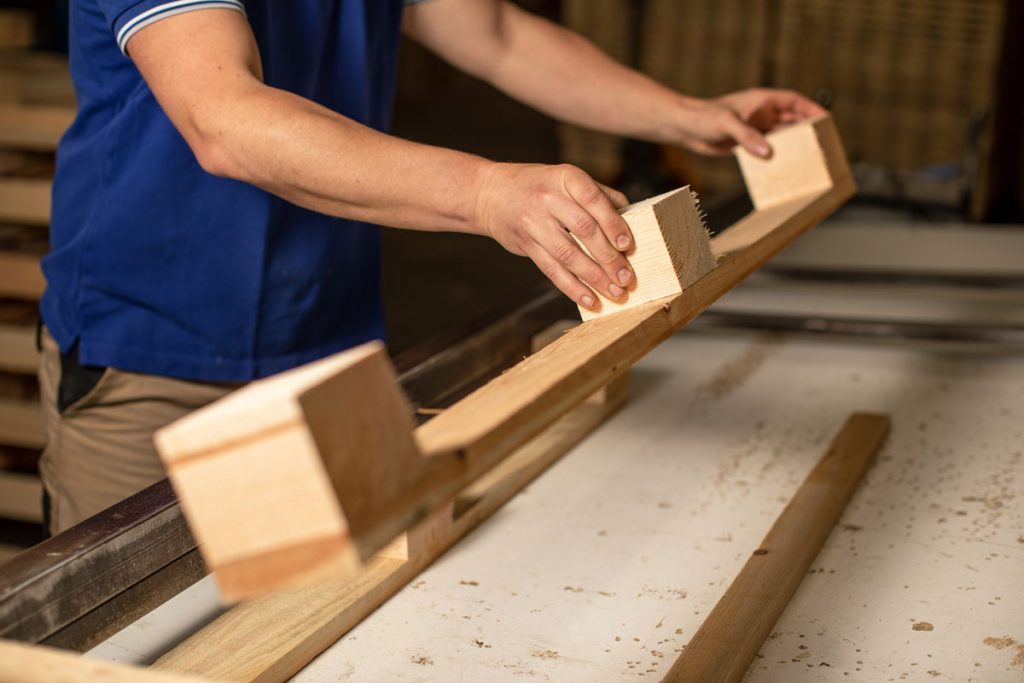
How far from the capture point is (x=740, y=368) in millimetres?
2072

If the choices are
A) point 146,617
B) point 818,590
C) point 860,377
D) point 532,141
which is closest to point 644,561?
point 818,590

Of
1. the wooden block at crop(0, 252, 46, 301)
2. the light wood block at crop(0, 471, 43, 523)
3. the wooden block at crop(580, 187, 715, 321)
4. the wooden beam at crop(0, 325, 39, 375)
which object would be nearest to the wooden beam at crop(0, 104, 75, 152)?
the wooden block at crop(0, 252, 46, 301)

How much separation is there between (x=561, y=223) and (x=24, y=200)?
1.59m

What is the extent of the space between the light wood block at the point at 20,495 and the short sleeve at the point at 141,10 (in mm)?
1538

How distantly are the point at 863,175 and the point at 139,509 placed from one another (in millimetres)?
2875

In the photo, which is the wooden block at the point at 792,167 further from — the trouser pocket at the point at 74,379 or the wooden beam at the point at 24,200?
the wooden beam at the point at 24,200

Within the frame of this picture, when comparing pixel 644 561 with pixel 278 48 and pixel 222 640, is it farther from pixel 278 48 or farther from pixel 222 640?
pixel 278 48

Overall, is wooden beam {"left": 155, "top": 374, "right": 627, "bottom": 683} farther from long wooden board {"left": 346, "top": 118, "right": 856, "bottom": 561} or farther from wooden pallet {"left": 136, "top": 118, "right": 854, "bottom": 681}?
long wooden board {"left": 346, "top": 118, "right": 856, "bottom": 561}

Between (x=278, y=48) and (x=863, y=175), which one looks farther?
(x=863, y=175)

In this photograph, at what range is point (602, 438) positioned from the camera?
1.75 metres

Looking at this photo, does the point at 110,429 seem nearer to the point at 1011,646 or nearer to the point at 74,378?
the point at 74,378

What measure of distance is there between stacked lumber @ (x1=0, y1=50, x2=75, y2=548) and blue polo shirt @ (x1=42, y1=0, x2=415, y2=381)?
0.73 meters

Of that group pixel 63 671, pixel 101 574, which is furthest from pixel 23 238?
pixel 63 671

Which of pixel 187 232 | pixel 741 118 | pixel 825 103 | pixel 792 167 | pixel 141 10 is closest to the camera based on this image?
pixel 141 10
